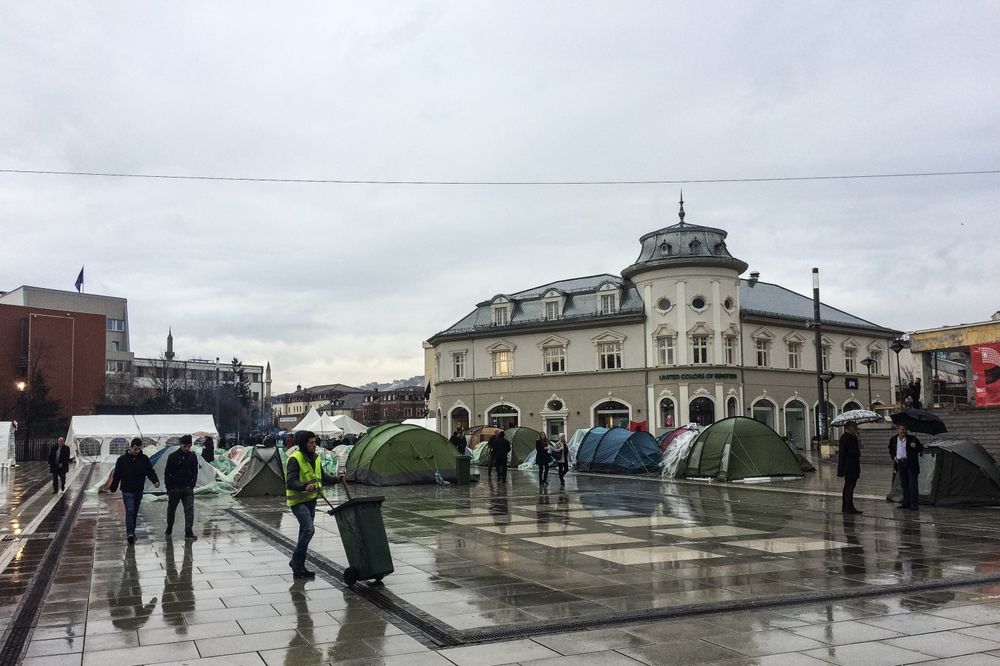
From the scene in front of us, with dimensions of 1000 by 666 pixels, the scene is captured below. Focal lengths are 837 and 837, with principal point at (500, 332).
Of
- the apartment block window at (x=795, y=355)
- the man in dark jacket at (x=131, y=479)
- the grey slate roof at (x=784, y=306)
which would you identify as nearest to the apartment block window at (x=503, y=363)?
the grey slate roof at (x=784, y=306)

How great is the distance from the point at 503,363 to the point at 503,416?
3772 millimetres

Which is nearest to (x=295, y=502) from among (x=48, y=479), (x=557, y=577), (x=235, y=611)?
(x=235, y=611)

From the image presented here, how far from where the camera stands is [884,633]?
23.4ft

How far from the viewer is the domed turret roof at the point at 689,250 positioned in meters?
51.5

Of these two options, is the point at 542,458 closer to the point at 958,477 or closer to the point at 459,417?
the point at 958,477

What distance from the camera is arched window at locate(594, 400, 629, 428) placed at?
178 ft

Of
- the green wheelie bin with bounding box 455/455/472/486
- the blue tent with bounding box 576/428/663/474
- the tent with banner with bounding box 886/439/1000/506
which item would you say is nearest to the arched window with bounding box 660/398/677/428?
the blue tent with bounding box 576/428/663/474

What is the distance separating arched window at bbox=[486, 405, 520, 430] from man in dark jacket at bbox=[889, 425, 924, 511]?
4201cm

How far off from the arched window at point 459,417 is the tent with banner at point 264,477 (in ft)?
126

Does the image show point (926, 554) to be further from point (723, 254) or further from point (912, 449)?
point (723, 254)

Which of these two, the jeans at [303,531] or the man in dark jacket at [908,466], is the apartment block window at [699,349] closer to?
the man in dark jacket at [908,466]

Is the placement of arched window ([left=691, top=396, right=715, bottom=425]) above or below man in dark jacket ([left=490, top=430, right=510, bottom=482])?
above

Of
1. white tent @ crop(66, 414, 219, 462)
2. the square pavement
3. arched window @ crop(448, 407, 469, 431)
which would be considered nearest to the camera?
the square pavement

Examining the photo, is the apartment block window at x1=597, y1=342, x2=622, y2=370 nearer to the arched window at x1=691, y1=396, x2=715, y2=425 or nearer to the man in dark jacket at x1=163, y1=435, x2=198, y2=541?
the arched window at x1=691, y1=396, x2=715, y2=425
